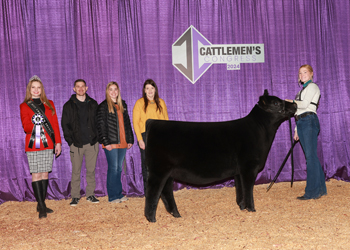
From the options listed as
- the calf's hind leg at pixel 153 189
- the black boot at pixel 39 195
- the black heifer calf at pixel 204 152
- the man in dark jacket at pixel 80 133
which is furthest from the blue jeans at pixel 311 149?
the black boot at pixel 39 195

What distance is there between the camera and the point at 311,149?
13.2 ft

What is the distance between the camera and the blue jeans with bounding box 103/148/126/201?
431cm

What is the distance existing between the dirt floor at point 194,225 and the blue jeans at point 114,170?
0.19 m

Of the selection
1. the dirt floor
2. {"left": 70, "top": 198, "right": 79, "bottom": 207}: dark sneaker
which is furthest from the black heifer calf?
{"left": 70, "top": 198, "right": 79, "bottom": 207}: dark sneaker

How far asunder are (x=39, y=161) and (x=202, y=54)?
120 inches

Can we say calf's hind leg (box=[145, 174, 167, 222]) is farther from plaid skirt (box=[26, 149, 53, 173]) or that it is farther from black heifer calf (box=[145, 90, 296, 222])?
plaid skirt (box=[26, 149, 53, 173])

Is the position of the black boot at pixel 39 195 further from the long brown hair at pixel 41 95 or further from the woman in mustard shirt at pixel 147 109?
the woman in mustard shirt at pixel 147 109

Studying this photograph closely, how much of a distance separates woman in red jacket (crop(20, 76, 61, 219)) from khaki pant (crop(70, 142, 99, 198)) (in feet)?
2.05

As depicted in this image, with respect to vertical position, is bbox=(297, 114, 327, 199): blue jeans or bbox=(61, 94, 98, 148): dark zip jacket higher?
bbox=(61, 94, 98, 148): dark zip jacket

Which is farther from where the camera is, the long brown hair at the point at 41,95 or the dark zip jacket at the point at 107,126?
the dark zip jacket at the point at 107,126

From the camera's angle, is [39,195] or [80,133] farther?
[80,133]

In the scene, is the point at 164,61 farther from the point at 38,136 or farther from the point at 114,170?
the point at 38,136

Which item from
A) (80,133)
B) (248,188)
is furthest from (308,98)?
(80,133)

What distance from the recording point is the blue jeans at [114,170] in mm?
4312
